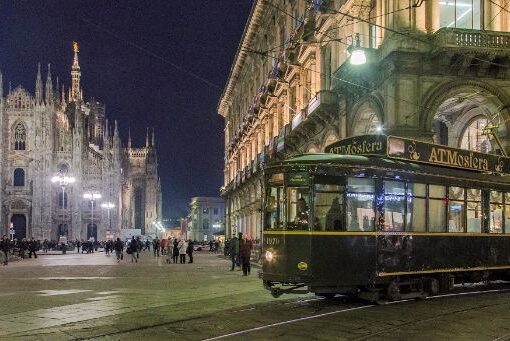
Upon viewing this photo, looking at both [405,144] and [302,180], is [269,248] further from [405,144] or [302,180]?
[405,144]

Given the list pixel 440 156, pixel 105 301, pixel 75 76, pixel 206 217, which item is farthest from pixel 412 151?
pixel 206 217

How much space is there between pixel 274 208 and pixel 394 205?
2.61m

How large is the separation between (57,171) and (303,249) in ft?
236

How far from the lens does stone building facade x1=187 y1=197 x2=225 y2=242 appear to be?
135 metres

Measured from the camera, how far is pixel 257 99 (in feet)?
156

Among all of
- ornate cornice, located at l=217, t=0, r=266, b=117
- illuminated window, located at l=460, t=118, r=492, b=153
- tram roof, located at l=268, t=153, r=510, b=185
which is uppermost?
ornate cornice, located at l=217, t=0, r=266, b=117

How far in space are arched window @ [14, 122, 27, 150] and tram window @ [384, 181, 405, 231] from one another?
7125 centimetres

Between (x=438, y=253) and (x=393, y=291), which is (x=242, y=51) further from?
(x=393, y=291)

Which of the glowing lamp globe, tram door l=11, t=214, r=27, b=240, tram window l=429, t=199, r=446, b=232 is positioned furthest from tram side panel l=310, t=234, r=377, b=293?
tram door l=11, t=214, r=27, b=240

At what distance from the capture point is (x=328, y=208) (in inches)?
506

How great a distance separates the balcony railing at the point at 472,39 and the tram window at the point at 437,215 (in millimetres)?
8857

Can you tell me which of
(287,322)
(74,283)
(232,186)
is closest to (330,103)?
(74,283)

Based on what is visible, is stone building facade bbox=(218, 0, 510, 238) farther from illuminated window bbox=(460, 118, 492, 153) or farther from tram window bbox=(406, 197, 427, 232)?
tram window bbox=(406, 197, 427, 232)

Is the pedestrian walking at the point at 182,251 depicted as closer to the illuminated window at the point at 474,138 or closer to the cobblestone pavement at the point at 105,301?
the cobblestone pavement at the point at 105,301
